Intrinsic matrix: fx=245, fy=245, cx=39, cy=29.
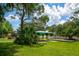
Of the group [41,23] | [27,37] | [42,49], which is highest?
[41,23]

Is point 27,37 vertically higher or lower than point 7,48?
higher

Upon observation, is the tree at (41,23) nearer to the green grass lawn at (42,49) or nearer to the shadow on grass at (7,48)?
the green grass lawn at (42,49)


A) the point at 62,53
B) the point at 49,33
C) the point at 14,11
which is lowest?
the point at 62,53

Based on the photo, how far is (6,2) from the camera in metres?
2.79

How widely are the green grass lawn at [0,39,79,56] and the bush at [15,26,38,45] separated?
6 centimetres

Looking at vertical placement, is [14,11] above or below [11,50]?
above

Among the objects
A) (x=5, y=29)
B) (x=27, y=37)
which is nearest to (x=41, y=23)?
(x=27, y=37)

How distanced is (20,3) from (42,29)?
388 mm

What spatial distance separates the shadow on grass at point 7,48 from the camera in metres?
2.77

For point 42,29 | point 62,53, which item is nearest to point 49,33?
point 42,29

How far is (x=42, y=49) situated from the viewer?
9.12ft

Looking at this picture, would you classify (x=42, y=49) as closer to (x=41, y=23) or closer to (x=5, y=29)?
(x=41, y=23)

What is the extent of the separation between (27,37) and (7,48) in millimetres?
262

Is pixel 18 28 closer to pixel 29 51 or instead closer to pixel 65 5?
pixel 29 51
